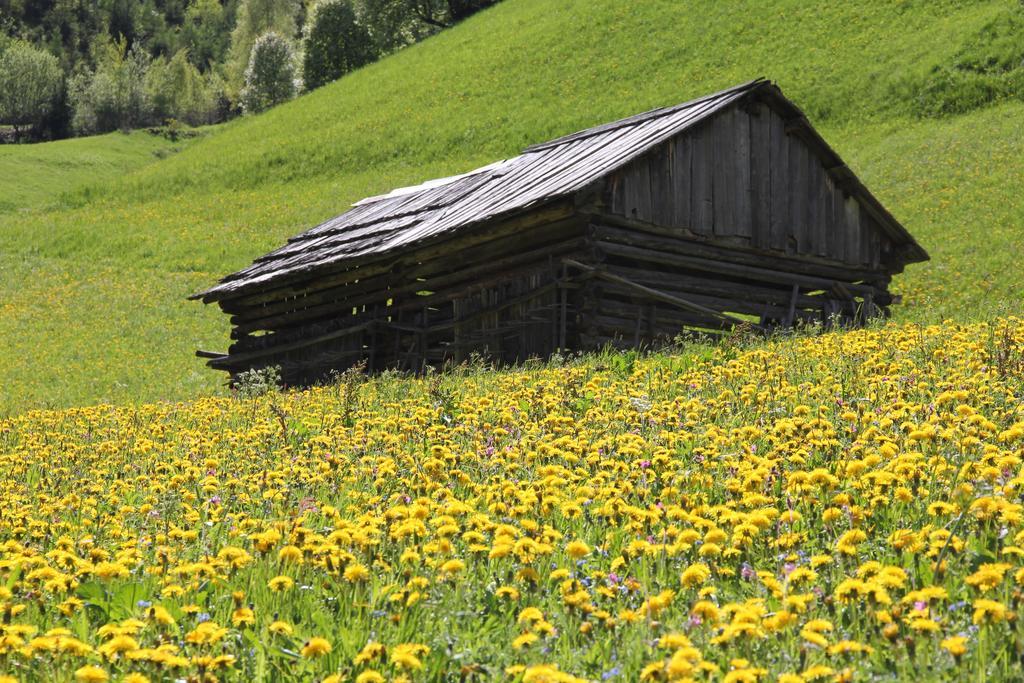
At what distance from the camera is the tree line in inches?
3002

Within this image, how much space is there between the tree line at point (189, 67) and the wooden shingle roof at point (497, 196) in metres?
58.5

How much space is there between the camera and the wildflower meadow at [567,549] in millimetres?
2947

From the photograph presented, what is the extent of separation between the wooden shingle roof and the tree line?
192 ft

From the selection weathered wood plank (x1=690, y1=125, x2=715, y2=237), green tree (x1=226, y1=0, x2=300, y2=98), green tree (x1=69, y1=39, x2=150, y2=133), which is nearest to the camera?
weathered wood plank (x1=690, y1=125, x2=715, y2=237)

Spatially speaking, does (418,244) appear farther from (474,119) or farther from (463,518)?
(474,119)

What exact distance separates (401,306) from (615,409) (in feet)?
35.5

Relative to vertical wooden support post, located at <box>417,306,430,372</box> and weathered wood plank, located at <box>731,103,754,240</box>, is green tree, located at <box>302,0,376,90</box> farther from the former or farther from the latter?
weathered wood plank, located at <box>731,103,754,240</box>

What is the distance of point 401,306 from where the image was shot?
17.5 meters

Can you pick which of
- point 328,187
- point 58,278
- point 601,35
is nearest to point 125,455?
point 58,278

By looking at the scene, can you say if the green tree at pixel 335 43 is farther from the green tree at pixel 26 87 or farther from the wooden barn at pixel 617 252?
the wooden barn at pixel 617 252

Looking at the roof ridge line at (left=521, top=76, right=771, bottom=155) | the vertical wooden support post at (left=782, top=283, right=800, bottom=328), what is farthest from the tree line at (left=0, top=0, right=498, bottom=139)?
the vertical wooden support post at (left=782, top=283, right=800, bottom=328)

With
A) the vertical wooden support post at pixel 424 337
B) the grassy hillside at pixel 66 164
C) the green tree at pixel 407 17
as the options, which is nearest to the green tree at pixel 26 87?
the grassy hillside at pixel 66 164

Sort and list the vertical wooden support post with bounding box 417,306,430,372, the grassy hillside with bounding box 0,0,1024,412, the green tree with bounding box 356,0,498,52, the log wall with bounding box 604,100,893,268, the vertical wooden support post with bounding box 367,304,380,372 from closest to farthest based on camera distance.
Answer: the log wall with bounding box 604,100,893,268, the vertical wooden support post with bounding box 417,306,430,372, the vertical wooden support post with bounding box 367,304,380,372, the grassy hillside with bounding box 0,0,1024,412, the green tree with bounding box 356,0,498,52

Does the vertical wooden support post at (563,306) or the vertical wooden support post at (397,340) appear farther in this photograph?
the vertical wooden support post at (397,340)
